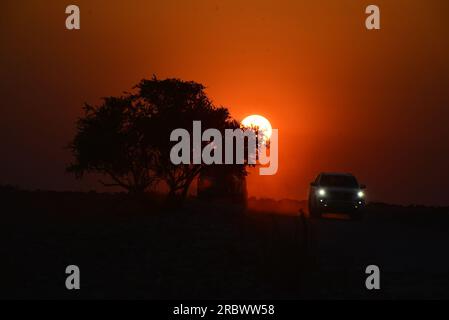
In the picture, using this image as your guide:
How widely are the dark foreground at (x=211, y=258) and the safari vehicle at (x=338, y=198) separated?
261 cm

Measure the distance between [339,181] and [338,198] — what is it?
115cm

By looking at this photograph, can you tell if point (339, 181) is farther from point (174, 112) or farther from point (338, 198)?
point (174, 112)

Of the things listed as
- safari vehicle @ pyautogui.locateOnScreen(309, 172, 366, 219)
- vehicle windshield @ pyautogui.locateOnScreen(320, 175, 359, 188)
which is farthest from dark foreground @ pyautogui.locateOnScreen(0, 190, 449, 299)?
vehicle windshield @ pyautogui.locateOnScreen(320, 175, 359, 188)

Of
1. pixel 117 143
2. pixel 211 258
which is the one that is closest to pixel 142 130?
pixel 117 143

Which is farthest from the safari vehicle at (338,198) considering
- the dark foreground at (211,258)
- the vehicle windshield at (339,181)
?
the dark foreground at (211,258)

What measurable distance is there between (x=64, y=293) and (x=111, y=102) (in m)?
25.0

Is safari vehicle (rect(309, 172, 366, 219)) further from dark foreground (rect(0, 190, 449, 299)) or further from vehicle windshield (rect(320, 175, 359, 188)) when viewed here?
dark foreground (rect(0, 190, 449, 299))

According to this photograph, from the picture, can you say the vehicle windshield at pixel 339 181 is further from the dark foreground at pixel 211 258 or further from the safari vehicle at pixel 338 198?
the dark foreground at pixel 211 258

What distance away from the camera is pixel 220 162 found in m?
41.7

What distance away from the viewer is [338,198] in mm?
36312

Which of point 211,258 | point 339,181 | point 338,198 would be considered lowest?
point 211,258

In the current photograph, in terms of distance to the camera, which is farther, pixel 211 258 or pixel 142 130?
pixel 142 130
